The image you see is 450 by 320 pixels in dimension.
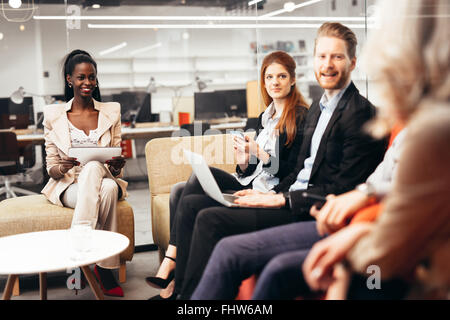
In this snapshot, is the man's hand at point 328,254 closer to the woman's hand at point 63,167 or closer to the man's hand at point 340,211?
the man's hand at point 340,211

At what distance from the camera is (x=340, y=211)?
4.58 feet

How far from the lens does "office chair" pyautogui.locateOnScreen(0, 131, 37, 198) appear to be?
3971 millimetres

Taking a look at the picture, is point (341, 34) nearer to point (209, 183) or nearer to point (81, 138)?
point (209, 183)

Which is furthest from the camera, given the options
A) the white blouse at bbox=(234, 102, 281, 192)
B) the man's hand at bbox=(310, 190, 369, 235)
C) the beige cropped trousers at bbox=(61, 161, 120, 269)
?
the beige cropped trousers at bbox=(61, 161, 120, 269)

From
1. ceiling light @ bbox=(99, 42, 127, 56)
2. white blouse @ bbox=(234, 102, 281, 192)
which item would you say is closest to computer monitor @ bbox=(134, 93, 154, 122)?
ceiling light @ bbox=(99, 42, 127, 56)

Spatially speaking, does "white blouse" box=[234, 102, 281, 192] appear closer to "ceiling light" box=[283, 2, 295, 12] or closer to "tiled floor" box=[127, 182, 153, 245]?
"ceiling light" box=[283, 2, 295, 12]

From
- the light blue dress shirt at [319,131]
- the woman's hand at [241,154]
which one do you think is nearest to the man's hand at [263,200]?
the light blue dress shirt at [319,131]

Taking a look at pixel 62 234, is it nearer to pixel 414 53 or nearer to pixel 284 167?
pixel 284 167

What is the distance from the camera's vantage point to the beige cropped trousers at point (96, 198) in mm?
2654

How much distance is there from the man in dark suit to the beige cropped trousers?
0.88m
